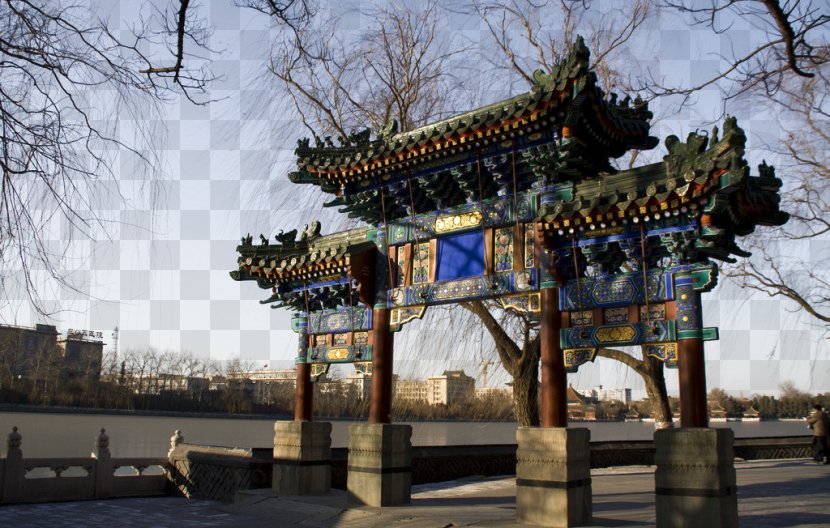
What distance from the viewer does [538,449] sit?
8.57 m

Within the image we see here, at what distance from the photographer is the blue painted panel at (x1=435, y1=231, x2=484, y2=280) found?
1021 centimetres

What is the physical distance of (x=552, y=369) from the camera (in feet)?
29.2

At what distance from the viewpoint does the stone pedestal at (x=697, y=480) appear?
7543 mm

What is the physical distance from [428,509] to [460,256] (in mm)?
3542

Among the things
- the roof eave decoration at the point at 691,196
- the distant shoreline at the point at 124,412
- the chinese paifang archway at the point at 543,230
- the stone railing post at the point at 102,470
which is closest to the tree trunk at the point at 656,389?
the chinese paifang archway at the point at 543,230

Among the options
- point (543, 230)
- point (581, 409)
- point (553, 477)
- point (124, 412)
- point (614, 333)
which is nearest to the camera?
point (553, 477)

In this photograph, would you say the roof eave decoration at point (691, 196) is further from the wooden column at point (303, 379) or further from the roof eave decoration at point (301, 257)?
the wooden column at point (303, 379)

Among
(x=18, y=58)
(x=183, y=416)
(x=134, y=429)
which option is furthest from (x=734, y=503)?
(x=183, y=416)

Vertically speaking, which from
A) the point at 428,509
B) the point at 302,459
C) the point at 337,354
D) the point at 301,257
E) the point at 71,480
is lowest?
the point at 71,480

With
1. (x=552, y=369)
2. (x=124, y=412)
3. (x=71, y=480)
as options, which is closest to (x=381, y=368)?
(x=552, y=369)

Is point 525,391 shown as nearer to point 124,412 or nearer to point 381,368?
point 381,368

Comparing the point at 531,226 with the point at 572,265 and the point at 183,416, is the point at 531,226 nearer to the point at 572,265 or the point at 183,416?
the point at 572,265

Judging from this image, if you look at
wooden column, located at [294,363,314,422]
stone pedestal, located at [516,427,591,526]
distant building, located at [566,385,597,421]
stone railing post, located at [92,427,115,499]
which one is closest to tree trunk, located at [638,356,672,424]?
wooden column, located at [294,363,314,422]

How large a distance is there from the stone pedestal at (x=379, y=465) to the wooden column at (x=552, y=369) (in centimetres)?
231
